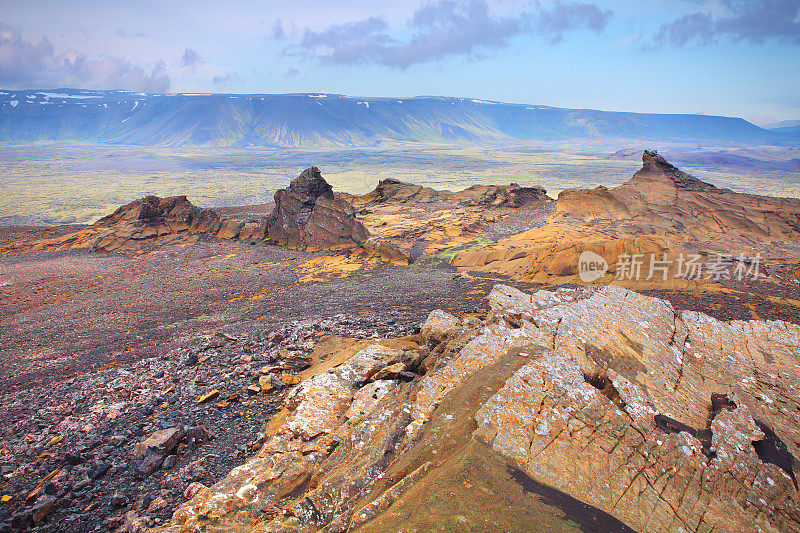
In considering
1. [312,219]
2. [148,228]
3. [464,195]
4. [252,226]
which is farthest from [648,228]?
[148,228]

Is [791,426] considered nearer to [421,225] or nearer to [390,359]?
[390,359]

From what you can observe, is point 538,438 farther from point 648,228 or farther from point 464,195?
point 464,195

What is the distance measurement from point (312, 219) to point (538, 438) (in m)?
24.8

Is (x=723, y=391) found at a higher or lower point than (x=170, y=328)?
higher

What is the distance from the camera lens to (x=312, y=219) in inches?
1094

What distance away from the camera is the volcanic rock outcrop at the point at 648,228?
18312 mm

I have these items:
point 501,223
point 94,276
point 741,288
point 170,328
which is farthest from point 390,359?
point 501,223

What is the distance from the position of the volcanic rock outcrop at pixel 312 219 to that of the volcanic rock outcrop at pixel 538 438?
18859 millimetres

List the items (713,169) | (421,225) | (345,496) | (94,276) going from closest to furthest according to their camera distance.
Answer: (345,496)
(94,276)
(421,225)
(713,169)

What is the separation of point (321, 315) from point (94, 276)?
15.5m


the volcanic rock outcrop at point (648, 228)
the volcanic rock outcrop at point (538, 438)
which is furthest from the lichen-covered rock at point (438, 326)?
the volcanic rock outcrop at point (648, 228)

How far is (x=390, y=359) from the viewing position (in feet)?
29.7

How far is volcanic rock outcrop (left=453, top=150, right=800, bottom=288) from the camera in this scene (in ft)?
60.1

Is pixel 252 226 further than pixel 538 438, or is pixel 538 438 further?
pixel 252 226
